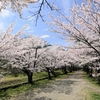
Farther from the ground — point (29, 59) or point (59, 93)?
point (29, 59)

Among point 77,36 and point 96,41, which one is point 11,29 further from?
point 96,41

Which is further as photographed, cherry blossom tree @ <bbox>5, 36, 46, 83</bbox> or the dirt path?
cherry blossom tree @ <bbox>5, 36, 46, 83</bbox>

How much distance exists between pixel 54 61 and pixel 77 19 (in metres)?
25.4

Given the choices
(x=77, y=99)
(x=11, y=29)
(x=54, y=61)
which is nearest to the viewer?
(x=11, y=29)

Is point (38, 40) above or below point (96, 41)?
above

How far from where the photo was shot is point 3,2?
3.69m

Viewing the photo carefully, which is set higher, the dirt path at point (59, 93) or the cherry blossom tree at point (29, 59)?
the cherry blossom tree at point (29, 59)

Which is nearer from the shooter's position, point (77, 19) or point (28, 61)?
point (77, 19)

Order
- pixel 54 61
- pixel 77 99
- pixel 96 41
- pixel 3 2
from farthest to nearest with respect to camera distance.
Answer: pixel 54 61 < pixel 77 99 < pixel 96 41 < pixel 3 2

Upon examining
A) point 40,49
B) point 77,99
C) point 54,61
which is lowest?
point 77,99

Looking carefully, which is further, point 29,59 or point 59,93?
point 29,59

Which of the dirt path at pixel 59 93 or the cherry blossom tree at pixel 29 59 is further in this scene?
the cherry blossom tree at pixel 29 59

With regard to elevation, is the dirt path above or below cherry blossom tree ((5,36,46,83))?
below

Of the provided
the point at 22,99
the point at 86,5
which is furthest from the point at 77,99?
the point at 86,5
